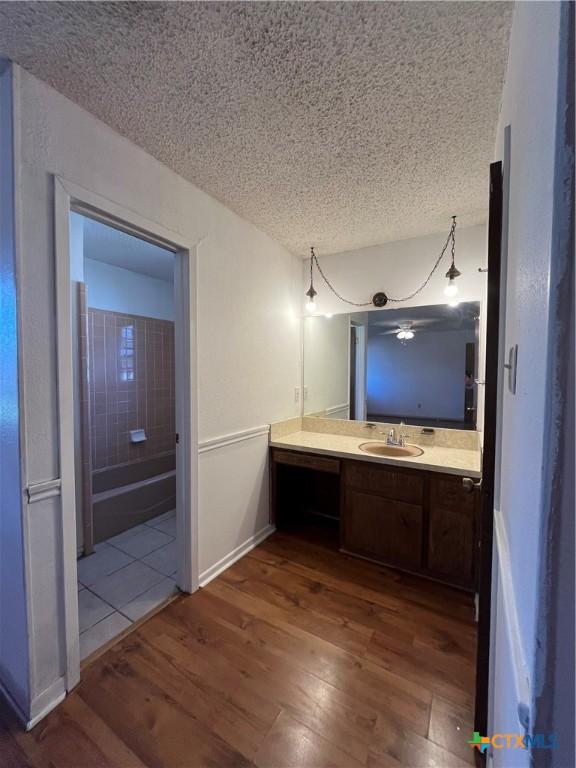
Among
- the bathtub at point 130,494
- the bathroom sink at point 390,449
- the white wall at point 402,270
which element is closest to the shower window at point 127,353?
the bathtub at point 130,494

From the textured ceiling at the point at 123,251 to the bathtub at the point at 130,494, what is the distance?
199 centimetres

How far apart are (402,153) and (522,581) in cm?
179

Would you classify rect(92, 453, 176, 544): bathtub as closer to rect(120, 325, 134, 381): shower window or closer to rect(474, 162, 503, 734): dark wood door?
rect(120, 325, 134, 381): shower window

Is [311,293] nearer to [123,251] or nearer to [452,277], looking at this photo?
[452,277]

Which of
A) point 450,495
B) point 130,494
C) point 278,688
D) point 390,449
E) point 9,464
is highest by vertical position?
point 9,464

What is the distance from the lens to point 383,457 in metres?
2.04

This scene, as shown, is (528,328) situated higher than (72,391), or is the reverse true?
(528,328)

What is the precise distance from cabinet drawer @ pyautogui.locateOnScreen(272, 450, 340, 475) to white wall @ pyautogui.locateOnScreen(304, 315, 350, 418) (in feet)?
1.92

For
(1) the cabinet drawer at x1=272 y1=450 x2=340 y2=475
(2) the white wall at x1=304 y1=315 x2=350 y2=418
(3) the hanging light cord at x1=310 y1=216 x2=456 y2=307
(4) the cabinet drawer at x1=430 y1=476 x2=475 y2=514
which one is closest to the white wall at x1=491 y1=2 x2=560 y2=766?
(4) the cabinet drawer at x1=430 y1=476 x2=475 y2=514

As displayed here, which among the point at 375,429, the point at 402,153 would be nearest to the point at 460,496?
the point at 375,429

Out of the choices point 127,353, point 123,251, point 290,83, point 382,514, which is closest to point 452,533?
point 382,514

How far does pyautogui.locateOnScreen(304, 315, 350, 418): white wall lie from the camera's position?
9.15 ft

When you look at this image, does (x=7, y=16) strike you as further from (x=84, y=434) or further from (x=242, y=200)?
(x=84, y=434)

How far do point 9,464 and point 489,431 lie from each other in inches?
69.0
